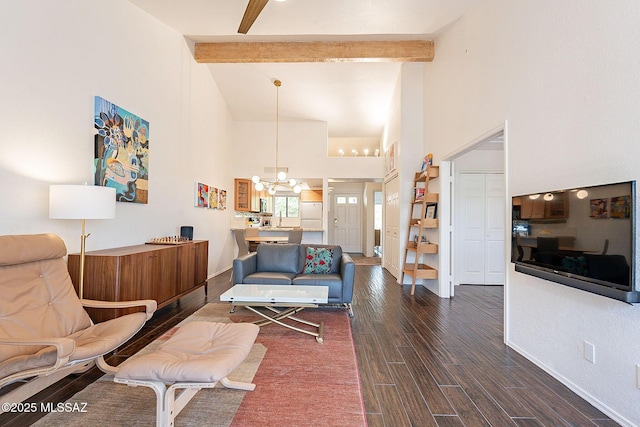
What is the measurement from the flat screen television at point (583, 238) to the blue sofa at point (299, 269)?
6.10 ft

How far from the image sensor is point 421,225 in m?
4.53

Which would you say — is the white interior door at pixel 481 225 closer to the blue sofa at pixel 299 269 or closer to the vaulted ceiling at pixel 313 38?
the blue sofa at pixel 299 269

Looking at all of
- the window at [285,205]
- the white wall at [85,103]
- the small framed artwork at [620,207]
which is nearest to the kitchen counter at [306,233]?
the window at [285,205]

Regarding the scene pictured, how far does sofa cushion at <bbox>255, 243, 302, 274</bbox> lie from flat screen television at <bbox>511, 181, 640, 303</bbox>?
2.71 meters

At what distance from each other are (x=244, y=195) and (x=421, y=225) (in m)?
4.54

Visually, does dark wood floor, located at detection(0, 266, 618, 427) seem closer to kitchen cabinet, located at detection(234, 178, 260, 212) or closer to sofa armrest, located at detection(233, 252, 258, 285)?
sofa armrest, located at detection(233, 252, 258, 285)

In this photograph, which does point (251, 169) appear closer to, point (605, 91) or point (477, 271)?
point (477, 271)

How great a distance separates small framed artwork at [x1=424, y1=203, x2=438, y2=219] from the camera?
15.5 ft

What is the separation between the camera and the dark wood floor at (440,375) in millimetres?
1737

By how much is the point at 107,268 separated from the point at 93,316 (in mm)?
425

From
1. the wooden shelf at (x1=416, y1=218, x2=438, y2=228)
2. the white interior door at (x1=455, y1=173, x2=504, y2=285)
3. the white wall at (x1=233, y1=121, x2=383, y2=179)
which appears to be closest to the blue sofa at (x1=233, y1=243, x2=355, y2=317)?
the wooden shelf at (x1=416, y1=218, x2=438, y2=228)

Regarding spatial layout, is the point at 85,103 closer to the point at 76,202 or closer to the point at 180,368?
the point at 76,202

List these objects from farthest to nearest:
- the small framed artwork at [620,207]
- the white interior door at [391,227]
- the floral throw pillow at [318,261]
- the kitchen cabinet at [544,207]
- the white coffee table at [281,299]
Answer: the white interior door at [391,227]
the floral throw pillow at [318,261]
the white coffee table at [281,299]
the kitchen cabinet at [544,207]
the small framed artwork at [620,207]

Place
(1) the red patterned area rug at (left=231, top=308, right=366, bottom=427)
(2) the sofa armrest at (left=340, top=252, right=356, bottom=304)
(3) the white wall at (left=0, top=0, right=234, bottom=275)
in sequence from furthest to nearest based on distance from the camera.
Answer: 1. (2) the sofa armrest at (left=340, top=252, right=356, bottom=304)
2. (3) the white wall at (left=0, top=0, right=234, bottom=275)
3. (1) the red patterned area rug at (left=231, top=308, right=366, bottom=427)
